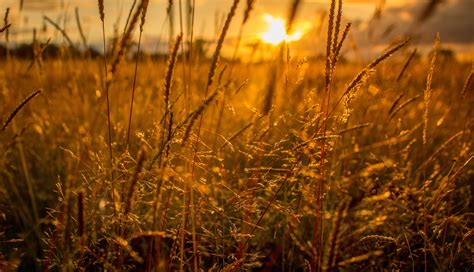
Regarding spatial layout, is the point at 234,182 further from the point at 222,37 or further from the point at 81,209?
the point at 81,209

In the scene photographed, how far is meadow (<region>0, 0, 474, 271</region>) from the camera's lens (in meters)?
0.99

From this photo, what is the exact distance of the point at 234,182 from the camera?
1969 millimetres

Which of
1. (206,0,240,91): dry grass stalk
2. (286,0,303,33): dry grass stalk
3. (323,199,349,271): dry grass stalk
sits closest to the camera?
(323,199,349,271): dry grass stalk

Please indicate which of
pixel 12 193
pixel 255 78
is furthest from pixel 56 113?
pixel 255 78

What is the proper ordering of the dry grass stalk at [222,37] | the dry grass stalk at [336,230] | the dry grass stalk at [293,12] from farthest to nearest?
1. the dry grass stalk at [293,12]
2. the dry grass stalk at [222,37]
3. the dry grass stalk at [336,230]

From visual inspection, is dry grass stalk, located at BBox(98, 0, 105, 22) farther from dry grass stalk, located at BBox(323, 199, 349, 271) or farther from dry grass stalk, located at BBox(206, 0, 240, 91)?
dry grass stalk, located at BBox(323, 199, 349, 271)

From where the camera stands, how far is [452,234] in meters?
1.85

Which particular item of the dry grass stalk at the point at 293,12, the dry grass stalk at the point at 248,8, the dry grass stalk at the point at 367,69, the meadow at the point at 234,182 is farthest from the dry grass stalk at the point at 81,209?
the dry grass stalk at the point at 293,12

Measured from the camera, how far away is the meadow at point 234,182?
3.26 feet

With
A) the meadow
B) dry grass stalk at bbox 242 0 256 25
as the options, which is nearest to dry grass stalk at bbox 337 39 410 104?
the meadow

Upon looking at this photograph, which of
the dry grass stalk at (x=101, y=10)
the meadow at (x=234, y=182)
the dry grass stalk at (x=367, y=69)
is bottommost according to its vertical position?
the meadow at (x=234, y=182)

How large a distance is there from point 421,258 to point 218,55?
1215 millimetres

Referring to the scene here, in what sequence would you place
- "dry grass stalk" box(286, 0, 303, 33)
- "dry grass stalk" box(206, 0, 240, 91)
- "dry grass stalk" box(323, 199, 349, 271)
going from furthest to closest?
"dry grass stalk" box(286, 0, 303, 33) < "dry grass stalk" box(206, 0, 240, 91) < "dry grass stalk" box(323, 199, 349, 271)

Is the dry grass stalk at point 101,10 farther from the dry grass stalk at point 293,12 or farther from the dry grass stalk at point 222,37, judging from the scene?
the dry grass stalk at point 293,12
